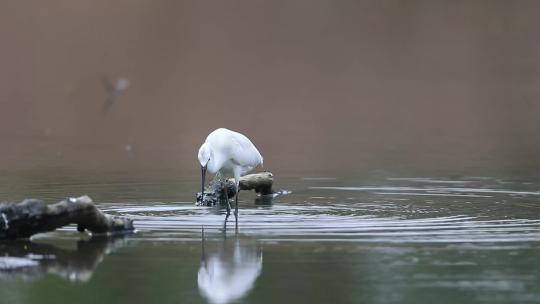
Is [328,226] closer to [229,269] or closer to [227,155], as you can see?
[229,269]

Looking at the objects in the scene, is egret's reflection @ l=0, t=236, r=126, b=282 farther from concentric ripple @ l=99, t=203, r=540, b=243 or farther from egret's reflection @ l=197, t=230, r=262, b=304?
egret's reflection @ l=197, t=230, r=262, b=304

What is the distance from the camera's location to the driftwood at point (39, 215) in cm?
1166

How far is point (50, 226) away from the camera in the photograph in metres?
11.9

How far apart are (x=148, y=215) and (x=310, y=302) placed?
16.2ft

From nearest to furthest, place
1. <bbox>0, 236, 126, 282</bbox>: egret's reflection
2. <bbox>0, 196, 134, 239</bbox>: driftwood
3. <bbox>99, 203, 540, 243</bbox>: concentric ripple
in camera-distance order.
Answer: <bbox>0, 236, 126, 282</bbox>: egret's reflection, <bbox>0, 196, 134, 239</bbox>: driftwood, <bbox>99, 203, 540, 243</bbox>: concentric ripple

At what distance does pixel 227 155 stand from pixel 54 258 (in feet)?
13.7

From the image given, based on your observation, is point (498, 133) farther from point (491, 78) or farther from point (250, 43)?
point (250, 43)

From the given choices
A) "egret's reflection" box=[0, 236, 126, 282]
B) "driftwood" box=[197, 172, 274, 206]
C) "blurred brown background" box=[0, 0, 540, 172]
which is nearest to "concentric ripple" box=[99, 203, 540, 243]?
"egret's reflection" box=[0, 236, 126, 282]

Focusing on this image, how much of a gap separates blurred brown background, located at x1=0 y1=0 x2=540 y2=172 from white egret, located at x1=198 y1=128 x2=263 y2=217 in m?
4.60

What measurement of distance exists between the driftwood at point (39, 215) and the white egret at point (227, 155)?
2.85 meters

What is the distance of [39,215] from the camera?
11.7 metres

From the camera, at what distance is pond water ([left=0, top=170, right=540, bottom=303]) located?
381 inches

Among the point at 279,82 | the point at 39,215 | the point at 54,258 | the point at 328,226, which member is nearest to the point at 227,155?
the point at 328,226

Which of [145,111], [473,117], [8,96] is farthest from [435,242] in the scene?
[8,96]
